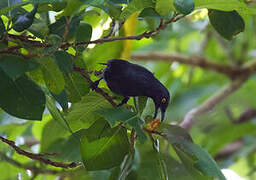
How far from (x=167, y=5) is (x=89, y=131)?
316 millimetres

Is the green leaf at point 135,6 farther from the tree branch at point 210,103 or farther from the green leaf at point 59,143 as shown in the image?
the tree branch at point 210,103

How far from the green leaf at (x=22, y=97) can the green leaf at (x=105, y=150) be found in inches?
6.1

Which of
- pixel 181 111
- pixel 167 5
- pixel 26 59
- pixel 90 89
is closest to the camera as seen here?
pixel 26 59

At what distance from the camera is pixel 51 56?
2.94 feet

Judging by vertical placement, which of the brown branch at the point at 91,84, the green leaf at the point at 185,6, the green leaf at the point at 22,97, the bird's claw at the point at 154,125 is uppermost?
the green leaf at the point at 185,6

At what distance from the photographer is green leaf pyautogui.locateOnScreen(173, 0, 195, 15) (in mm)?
945

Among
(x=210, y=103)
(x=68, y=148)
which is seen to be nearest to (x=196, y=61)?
(x=210, y=103)

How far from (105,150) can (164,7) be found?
33cm

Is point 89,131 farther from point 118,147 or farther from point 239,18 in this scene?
point 239,18

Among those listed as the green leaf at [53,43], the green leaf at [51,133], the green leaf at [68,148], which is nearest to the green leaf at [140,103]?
the green leaf at [68,148]

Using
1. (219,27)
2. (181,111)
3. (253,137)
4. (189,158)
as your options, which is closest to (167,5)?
(219,27)

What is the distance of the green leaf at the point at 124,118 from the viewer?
0.90m

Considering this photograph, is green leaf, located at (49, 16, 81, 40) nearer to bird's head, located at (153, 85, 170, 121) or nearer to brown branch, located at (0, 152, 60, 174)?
bird's head, located at (153, 85, 170, 121)

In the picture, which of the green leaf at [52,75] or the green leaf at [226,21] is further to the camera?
the green leaf at [226,21]
